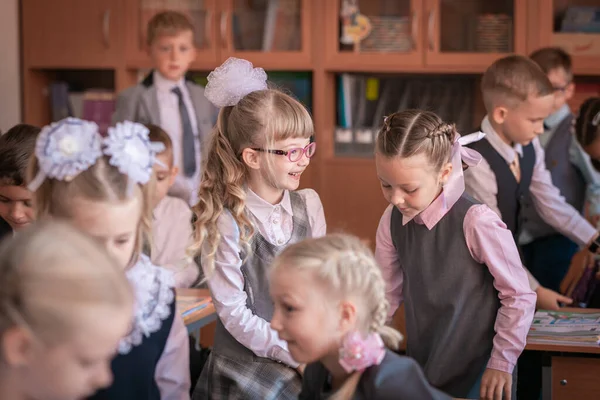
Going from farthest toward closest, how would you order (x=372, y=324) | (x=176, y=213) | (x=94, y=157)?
(x=176, y=213)
(x=94, y=157)
(x=372, y=324)

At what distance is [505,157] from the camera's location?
2846 mm

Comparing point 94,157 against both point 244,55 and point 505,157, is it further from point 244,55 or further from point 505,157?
point 244,55

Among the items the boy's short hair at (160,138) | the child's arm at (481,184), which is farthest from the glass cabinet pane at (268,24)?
the child's arm at (481,184)

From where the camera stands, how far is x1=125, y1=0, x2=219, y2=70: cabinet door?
452 cm

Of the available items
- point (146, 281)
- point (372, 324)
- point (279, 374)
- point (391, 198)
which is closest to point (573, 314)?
point (391, 198)

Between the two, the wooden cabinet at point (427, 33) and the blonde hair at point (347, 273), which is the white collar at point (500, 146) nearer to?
the blonde hair at point (347, 273)

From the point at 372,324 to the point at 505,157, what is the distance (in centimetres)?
138

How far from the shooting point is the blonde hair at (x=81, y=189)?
5.72 feet

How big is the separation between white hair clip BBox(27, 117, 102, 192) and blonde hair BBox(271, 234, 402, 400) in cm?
44

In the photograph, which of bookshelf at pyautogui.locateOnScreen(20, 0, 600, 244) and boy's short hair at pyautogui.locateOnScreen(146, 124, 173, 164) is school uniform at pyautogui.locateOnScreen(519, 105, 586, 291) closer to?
bookshelf at pyautogui.locateOnScreen(20, 0, 600, 244)

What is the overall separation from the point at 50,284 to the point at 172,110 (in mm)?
2926

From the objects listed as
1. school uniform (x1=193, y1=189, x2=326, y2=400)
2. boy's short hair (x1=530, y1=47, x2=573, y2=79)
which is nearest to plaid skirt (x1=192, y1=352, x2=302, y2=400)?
school uniform (x1=193, y1=189, x2=326, y2=400)

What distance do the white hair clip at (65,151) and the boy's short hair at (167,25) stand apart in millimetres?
2341

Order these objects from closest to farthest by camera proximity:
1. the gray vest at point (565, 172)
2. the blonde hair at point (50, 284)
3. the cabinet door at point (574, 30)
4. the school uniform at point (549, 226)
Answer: the blonde hair at point (50, 284) < the school uniform at point (549, 226) < the gray vest at point (565, 172) < the cabinet door at point (574, 30)
